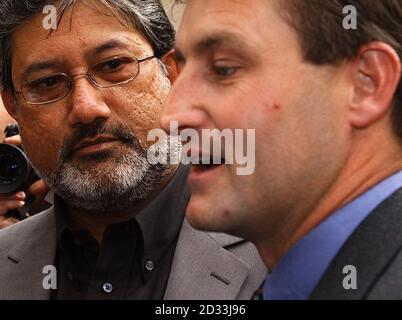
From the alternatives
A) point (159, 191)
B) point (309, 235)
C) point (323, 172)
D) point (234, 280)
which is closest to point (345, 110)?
point (323, 172)

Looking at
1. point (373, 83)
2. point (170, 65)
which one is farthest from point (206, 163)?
point (170, 65)

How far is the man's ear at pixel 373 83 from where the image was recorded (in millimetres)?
1262

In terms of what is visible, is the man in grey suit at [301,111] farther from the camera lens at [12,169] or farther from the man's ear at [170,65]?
the camera lens at [12,169]

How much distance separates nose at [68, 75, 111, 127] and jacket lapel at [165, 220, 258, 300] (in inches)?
16.6

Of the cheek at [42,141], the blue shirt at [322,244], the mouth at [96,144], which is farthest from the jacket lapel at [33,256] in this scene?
the blue shirt at [322,244]

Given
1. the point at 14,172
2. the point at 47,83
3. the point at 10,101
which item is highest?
the point at 47,83

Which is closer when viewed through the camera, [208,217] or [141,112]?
[208,217]

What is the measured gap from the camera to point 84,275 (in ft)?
6.55

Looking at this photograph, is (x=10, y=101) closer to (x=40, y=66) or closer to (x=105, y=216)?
(x=40, y=66)

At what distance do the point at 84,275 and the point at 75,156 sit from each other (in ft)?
1.15

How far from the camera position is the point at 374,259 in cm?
115

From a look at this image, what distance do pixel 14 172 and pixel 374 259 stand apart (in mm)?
1829

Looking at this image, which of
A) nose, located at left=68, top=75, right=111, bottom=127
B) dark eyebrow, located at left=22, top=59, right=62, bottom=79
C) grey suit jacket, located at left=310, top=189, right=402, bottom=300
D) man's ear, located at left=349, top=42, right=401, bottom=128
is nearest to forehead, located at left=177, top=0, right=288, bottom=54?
man's ear, located at left=349, top=42, right=401, bottom=128

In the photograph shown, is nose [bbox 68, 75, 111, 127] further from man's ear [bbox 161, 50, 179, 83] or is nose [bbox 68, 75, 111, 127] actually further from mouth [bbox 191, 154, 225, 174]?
mouth [bbox 191, 154, 225, 174]
